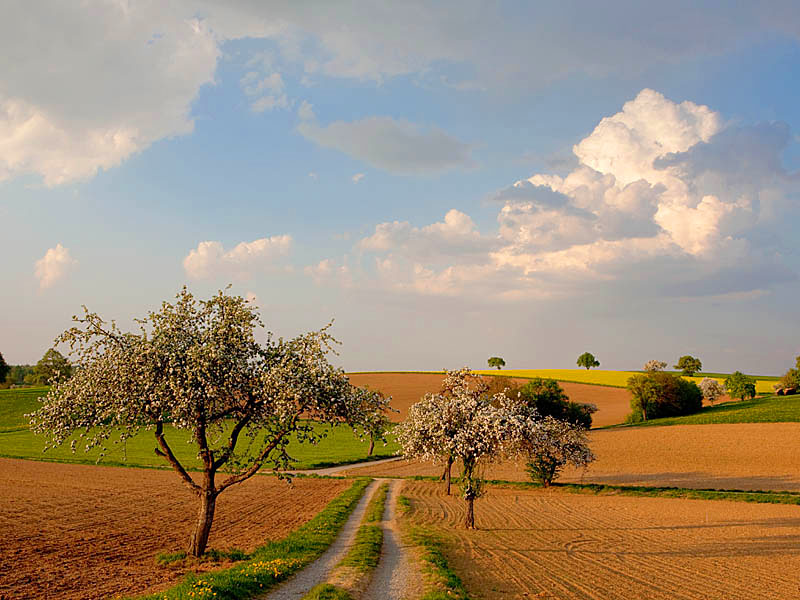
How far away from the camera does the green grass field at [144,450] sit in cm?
6444

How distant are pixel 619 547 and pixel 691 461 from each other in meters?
45.3

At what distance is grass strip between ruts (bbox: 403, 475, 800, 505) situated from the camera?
4444 cm

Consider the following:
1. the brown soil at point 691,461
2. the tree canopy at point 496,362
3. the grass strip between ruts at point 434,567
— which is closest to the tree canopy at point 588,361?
the tree canopy at point 496,362

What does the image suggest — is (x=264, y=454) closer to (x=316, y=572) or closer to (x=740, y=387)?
(x=316, y=572)

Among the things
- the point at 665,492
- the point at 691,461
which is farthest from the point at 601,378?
the point at 665,492

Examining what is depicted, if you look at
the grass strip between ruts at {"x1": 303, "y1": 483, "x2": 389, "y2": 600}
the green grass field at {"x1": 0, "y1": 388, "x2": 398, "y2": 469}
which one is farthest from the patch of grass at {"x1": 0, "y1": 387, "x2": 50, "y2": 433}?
the grass strip between ruts at {"x1": 303, "y1": 483, "x2": 389, "y2": 600}

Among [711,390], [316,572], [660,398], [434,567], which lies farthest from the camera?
[711,390]

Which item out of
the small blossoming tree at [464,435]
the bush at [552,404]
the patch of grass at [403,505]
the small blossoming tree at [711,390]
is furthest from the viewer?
the small blossoming tree at [711,390]

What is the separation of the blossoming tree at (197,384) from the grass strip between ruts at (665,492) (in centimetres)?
3313

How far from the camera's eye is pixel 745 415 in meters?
A: 87.1

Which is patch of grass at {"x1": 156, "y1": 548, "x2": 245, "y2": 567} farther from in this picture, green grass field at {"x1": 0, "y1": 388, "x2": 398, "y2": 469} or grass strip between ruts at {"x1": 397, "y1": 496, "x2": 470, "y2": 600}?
green grass field at {"x1": 0, "y1": 388, "x2": 398, "y2": 469}

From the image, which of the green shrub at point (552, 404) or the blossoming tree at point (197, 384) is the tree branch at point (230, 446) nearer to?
the blossoming tree at point (197, 384)

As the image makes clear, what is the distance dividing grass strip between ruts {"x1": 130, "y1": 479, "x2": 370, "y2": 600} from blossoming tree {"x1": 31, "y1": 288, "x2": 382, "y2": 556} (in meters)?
3.48

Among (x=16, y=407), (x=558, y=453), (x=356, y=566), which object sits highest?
(x=16, y=407)
